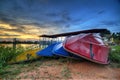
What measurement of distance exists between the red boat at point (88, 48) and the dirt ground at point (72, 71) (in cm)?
25

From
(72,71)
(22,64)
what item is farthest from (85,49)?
(22,64)

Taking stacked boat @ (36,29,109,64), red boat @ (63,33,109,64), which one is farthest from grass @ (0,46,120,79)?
red boat @ (63,33,109,64)

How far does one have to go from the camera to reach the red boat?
4816 millimetres

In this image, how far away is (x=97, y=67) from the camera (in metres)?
4.96

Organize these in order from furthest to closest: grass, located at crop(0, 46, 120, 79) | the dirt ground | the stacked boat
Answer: the stacked boat → grass, located at crop(0, 46, 120, 79) → the dirt ground

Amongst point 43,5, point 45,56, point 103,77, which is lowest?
point 103,77

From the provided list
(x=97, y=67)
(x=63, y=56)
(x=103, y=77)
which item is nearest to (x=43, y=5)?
(x=63, y=56)

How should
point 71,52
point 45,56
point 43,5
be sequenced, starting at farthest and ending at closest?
point 43,5, point 45,56, point 71,52

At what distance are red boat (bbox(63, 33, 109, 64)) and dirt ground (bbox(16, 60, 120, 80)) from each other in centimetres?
25

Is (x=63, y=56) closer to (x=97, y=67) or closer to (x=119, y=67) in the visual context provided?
(x=97, y=67)

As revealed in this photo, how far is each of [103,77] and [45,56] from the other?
1.98 metres

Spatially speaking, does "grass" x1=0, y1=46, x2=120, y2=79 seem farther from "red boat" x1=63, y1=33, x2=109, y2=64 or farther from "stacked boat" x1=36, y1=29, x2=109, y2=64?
"red boat" x1=63, y1=33, x2=109, y2=64

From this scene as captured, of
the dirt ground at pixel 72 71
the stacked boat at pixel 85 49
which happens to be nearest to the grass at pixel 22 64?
the dirt ground at pixel 72 71

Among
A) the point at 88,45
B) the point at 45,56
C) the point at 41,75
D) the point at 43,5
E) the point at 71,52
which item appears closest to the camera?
the point at 41,75
